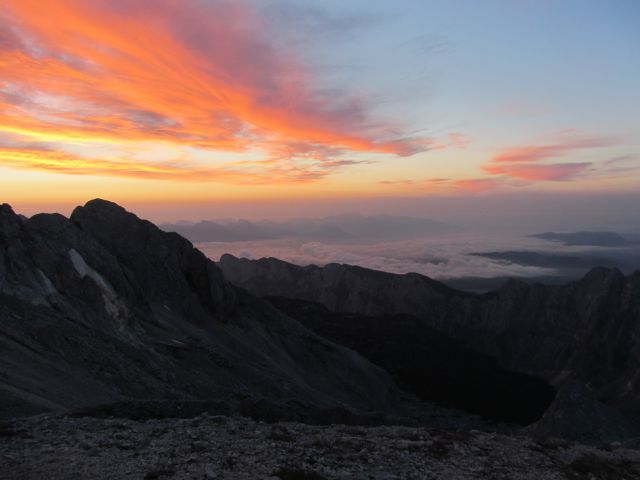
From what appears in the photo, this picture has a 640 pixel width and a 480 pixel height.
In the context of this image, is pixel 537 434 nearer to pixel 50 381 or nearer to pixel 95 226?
pixel 50 381

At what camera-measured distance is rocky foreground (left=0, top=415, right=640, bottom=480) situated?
68.8 feet

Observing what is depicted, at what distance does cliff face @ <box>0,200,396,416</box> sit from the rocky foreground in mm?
9835

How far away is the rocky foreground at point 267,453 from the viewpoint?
68.8 feet

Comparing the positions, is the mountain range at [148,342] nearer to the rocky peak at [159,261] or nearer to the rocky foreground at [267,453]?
the rocky peak at [159,261]

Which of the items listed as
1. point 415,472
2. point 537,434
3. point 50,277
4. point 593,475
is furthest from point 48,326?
point 537,434

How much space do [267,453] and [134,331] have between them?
58046 mm

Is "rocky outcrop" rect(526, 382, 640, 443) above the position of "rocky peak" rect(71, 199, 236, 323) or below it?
below

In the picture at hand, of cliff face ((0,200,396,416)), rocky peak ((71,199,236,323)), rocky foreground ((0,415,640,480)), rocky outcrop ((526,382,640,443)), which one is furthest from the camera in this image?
rocky peak ((71,199,236,323))

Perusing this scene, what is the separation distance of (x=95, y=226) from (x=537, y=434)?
294ft

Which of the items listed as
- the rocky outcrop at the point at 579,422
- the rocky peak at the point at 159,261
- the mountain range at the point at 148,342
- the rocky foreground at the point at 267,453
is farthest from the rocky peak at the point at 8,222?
the rocky outcrop at the point at 579,422

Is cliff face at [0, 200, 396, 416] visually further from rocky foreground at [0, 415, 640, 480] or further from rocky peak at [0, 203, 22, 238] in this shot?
rocky foreground at [0, 415, 640, 480]

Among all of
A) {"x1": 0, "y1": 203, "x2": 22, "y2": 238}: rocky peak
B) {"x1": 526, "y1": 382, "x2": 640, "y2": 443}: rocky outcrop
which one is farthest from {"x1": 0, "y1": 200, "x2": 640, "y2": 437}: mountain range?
{"x1": 526, "y1": 382, "x2": 640, "y2": 443}: rocky outcrop

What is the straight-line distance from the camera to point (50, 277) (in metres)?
70.2

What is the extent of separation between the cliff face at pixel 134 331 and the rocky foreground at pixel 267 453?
9.83 metres
